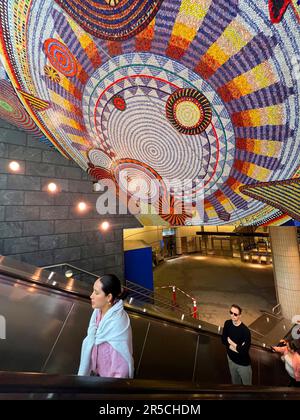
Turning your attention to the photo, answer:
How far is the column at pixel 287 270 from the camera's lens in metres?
7.20

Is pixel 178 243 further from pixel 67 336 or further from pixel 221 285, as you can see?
pixel 67 336

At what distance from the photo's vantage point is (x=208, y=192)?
4.23 metres

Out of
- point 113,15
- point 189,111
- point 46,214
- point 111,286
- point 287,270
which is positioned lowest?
point 287,270

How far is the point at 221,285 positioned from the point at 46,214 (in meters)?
8.50

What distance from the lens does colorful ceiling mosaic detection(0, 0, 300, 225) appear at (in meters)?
1.88

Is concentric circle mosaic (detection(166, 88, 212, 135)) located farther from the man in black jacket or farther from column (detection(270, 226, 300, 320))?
column (detection(270, 226, 300, 320))

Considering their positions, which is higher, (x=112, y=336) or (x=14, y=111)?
(x=14, y=111)

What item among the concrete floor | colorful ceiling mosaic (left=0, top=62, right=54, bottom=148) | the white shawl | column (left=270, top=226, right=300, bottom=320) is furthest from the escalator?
column (left=270, top=226, right=300, bottom=320)

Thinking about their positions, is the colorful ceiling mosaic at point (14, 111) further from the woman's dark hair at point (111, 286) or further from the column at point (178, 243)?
the column at point (178, 243)

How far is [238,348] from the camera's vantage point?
8.72 feet

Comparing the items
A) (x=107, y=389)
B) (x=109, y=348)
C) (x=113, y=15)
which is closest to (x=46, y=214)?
(x=113, y=15)

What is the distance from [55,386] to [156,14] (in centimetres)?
268

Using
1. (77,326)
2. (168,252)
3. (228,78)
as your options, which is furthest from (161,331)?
(168,252)
